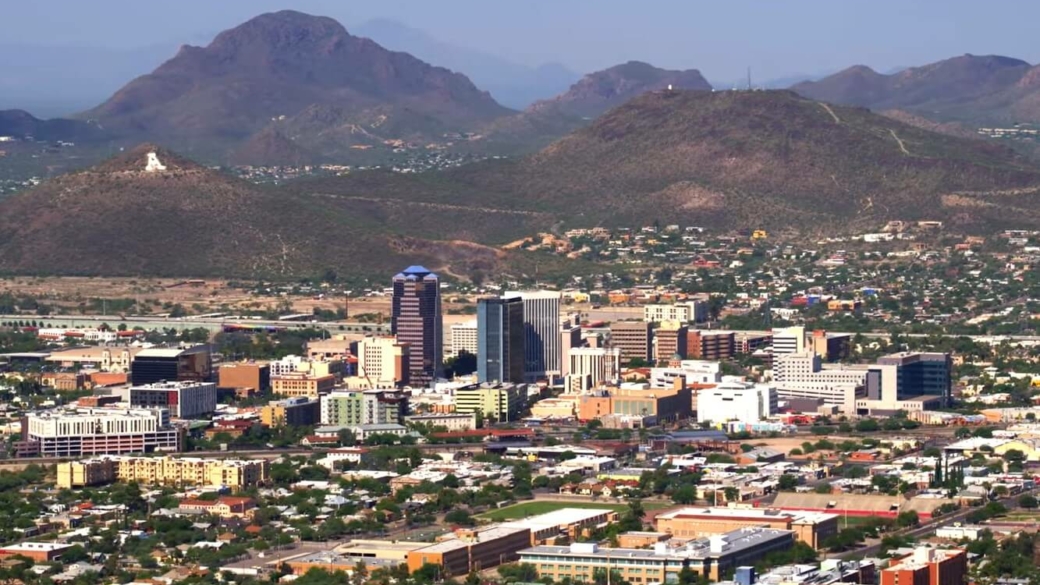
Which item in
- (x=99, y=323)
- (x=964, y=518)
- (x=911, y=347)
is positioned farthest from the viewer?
(x=99, y=323)

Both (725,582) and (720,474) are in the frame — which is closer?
(725,582)

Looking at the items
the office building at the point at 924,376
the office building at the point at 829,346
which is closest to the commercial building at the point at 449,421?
the office building at the point at 924,376

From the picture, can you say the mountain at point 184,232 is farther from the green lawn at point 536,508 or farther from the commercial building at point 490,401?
the green lawn at point 536,508

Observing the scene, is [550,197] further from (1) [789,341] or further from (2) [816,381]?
(2) [816,381]

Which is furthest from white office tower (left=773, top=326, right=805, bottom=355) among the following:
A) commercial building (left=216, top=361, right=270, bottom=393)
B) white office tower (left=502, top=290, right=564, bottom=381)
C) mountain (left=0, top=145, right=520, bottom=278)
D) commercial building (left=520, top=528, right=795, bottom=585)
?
commercial building (left=520, top=528, right=795, bottom=585)

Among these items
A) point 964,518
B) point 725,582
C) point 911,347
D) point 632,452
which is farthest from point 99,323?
point 725,582

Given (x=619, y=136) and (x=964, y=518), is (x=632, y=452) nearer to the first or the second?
(x=964, y=518)
